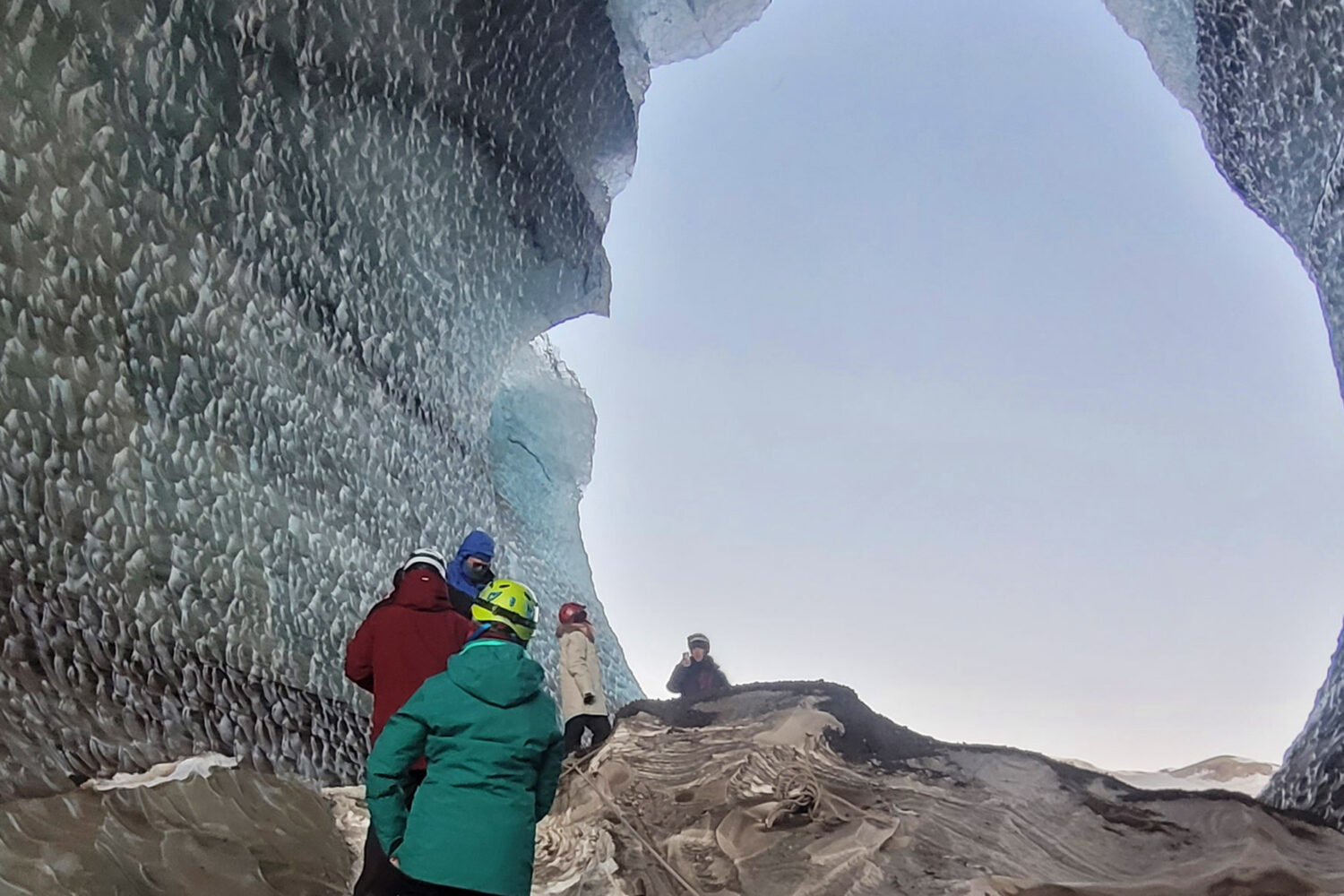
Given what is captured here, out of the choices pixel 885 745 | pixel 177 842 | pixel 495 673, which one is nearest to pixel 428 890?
pixel 495 673

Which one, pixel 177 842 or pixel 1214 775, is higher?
pixel 1214 775

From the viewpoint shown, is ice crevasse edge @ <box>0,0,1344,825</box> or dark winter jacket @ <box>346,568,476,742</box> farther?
ice crevasse edge @ <box>0,0,1344,825</box>

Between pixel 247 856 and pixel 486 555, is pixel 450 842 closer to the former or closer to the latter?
pixel 247 856

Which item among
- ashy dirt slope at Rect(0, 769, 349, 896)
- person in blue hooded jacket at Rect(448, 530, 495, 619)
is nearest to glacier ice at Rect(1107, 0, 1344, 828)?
person in blue hooded jacket at Rect(448, 530, 495, 619)

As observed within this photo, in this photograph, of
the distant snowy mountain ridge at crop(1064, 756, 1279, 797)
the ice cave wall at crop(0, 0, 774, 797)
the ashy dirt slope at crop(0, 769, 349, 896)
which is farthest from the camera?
the distant snowy mountain ridge at crop(1064, 756, 1279, 797)

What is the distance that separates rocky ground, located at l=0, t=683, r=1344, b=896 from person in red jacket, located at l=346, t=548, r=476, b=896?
399mm

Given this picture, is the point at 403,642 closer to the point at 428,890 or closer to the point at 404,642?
the point at 404,642

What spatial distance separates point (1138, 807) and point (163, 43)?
3719mm

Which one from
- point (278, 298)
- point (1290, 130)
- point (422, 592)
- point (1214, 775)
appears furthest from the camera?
point (1214, 775)

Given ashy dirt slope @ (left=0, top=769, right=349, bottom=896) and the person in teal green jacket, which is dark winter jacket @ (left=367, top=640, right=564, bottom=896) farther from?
ashy dirt slope @ (left=0, top=769, right=349, bottom=896)

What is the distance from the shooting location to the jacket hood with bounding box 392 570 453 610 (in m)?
2.05

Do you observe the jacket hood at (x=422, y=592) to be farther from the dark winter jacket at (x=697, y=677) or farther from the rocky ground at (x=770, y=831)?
the dark winter jacket at (x=697, y=677)

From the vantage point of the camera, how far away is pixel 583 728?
3729 mm

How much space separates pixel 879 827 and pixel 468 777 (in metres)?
1.66
